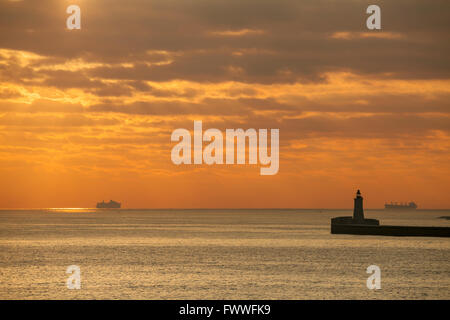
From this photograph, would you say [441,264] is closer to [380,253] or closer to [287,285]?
[380,253]

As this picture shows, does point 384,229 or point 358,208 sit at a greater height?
point 358,208

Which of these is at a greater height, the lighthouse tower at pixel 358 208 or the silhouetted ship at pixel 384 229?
the lighthouse tower at pixel 358 208

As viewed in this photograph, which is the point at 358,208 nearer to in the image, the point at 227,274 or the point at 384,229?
the point at 384,229

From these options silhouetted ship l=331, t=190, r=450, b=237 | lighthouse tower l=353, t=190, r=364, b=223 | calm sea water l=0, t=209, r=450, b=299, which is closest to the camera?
calm sea water l=0, t=209, r=450, b=299

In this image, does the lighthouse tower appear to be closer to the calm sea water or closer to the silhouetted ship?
the silhouetted ship

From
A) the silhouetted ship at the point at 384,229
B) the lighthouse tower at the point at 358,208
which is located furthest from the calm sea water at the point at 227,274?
the lighthouse tower at the point at 358,208

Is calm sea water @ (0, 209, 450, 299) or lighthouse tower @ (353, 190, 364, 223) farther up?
lighthouse tower @ (353, 190, 364, 223)

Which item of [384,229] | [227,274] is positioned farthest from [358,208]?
[227,274]

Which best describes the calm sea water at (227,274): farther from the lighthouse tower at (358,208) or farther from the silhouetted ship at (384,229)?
the lighthouse tower at (358,208)

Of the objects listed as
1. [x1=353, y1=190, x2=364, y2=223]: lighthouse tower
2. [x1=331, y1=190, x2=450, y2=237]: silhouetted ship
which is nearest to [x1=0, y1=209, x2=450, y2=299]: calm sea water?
[x1=331, y1=190, x2=450, y2=237]: silhouetted ship

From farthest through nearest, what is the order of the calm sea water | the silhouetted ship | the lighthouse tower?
1. the lighthouse tower
2. the silhouetted ship
3. the calm sea water
